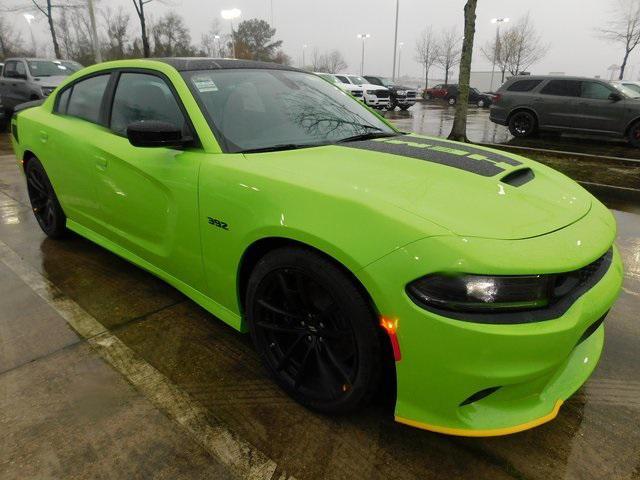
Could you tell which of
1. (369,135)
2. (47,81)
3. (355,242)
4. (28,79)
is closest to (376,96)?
(47,81)

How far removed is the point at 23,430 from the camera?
191 cm

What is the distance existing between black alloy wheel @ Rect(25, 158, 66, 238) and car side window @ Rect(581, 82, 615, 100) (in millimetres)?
11282

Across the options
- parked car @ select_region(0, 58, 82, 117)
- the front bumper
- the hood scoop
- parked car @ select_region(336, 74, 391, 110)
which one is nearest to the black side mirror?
the front bumper

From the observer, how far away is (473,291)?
149 cm

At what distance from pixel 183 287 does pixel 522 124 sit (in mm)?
11410

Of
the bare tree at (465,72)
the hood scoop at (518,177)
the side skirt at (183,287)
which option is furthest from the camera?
the bare tree at (465,72)

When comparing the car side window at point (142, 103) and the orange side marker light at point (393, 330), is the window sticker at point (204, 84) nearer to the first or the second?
the car side window at point (142, 103)

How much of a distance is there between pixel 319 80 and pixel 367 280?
6.71 feet

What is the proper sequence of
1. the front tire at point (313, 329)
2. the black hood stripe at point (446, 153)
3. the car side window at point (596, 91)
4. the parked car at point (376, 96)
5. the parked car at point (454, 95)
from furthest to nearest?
the parked car at point (454, 95)
the parked car at point (376, 96)
the car side window at point (596, 91)
the black hood stripe at point (446, 153)
the front tire at point (313, 329)

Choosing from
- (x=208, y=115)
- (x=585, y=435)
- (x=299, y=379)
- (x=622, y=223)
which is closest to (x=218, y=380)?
(x=299, y=379)

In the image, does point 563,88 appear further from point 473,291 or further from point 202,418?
point 202,418

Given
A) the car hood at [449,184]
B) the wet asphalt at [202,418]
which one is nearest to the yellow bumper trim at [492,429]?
the wet asphalt at [202,418]

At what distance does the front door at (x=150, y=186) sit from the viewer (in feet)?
7.51

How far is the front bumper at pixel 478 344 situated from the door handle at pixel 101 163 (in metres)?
2.02
